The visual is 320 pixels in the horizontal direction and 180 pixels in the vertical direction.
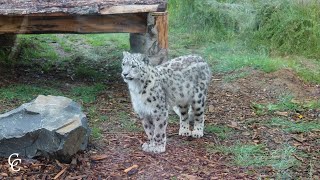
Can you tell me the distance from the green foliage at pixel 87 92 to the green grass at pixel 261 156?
1940 mm

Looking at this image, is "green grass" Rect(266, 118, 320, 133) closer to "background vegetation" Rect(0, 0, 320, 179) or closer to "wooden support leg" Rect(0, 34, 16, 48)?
"background vegetation" Rect(0, 0, 320, 179)

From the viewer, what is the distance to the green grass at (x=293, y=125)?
6.14m

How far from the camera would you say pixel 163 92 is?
18.1 ft

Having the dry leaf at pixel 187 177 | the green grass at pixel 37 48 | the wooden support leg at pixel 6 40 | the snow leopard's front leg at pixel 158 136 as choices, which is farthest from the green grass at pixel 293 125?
the wooden support leg at pixel 6 40

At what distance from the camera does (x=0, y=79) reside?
760cm

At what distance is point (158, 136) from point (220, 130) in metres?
0.99

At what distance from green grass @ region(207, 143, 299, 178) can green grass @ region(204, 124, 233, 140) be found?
26 cm

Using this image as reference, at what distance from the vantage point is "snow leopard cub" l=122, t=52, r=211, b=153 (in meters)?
5.29

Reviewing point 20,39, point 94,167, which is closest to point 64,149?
point 94,167

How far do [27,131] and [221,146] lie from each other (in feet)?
6.16

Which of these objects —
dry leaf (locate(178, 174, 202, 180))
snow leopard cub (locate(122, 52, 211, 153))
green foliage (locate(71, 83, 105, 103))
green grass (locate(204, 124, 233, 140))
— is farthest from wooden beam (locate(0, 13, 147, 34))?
dry leaf (locate(178, 174, 202, 180))

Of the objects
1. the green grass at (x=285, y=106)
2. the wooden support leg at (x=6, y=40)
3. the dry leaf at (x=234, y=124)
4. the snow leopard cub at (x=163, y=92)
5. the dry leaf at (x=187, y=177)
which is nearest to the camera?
the dry leaf at (x=187, y=177)

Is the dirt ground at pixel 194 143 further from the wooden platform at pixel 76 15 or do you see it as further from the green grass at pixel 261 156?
the wooden platform at pixel 76 15

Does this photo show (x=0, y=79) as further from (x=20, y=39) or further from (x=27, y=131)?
(x=27, y=131)
